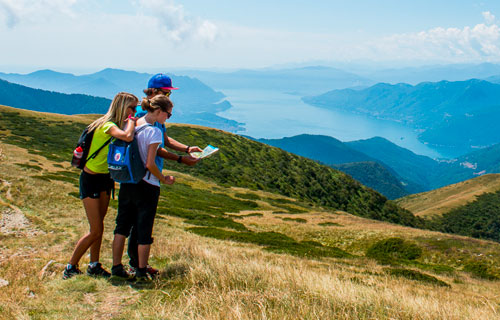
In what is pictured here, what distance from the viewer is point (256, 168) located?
82.8 metres

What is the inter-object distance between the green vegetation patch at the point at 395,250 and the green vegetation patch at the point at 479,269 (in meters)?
2.50

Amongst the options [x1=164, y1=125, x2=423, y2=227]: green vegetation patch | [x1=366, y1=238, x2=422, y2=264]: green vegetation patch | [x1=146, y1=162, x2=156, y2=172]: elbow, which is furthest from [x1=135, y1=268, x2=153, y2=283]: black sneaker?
[x1=164, y1=125, x2=423, y2=227]: green vegetation patch

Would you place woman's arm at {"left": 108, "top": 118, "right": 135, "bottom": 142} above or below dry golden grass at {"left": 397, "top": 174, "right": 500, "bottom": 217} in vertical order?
above

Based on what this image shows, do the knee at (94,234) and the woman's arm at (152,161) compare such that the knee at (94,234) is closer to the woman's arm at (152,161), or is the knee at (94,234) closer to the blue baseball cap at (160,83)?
the woman's arm at (152,161)

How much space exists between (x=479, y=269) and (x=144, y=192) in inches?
734

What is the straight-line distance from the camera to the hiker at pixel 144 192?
581 centimetres

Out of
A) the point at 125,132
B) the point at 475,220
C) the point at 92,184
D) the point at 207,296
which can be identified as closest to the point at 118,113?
the point at 125,132

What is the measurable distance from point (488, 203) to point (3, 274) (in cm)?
16630

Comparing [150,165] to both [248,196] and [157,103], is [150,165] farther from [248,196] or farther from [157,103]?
[248,196]

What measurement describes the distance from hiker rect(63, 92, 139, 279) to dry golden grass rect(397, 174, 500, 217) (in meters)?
143

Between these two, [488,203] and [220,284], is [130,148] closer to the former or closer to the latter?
[220,284]

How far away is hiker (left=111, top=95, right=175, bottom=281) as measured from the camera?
5.81 meters

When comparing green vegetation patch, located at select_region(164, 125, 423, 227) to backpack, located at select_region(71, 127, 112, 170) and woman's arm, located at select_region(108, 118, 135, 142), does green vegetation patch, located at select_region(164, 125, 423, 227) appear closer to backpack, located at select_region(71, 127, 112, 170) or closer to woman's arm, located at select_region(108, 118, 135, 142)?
backpack, located at select_region(71, 127, 112, 170)

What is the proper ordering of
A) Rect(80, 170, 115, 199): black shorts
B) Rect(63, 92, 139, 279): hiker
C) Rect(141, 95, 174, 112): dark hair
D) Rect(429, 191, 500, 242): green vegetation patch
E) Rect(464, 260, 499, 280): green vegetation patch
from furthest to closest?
Rect(429, 191, 500, 242): green vegetation patch → Rect(464, 260, 499, 280): green vegetation patch → Rect(80, 170, 115, 199): black shorts → Rect(63, 92, 139, 279): hiker → Rect(141, 95, 174, 112): dark hair
